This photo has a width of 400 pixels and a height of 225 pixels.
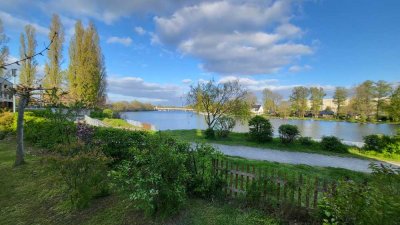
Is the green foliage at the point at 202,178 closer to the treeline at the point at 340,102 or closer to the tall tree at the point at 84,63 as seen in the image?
the tall tree at the point at 84,63

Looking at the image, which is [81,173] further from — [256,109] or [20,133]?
[256,109]

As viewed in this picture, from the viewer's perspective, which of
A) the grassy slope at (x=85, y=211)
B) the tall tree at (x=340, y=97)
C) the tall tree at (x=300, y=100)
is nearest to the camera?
the grassy slope at (x=85, y=211)

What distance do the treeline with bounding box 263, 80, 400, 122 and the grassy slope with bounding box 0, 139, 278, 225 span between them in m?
60.6

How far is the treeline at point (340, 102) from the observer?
52.8 meters

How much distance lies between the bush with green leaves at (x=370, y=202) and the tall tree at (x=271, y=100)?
64.4 m

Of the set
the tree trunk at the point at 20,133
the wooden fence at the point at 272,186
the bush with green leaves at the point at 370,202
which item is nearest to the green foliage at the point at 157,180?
the wooden fence at the point at 272,186

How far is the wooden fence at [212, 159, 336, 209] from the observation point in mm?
3791

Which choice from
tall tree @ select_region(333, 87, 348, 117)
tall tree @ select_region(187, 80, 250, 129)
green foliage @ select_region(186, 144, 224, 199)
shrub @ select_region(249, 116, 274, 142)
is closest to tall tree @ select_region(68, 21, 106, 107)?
tall tree @ select_region(187, 80, 250, 129)

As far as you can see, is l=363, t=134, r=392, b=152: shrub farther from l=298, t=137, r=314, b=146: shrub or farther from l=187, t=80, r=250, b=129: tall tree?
l=187, t=80, r=250, b=129: tall tree

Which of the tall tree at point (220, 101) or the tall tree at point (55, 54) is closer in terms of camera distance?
the tall tree at point (220, 101)

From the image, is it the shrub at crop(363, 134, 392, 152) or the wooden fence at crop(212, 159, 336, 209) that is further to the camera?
the shrub at crop(363, 134, 392, 152)

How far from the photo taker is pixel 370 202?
2.40 meters

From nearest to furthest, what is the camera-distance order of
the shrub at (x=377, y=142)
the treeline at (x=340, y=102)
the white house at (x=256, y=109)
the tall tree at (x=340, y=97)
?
the shrub at (x=377, y=142) → the white house at (x=256, y=109) → the treeline at (x=340, y=102) → the tall tree at (x=340, y=97)

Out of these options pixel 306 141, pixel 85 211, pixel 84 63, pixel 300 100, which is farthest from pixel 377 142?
pixel 300 100
